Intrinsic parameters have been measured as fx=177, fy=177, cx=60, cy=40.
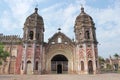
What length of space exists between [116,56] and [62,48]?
39.2m

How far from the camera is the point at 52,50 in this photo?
3622 centimetres

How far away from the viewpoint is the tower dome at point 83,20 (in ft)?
119

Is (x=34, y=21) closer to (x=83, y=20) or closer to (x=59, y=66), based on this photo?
(x=83, y=20)

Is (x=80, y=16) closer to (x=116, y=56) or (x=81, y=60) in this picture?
(x=81, y=60)

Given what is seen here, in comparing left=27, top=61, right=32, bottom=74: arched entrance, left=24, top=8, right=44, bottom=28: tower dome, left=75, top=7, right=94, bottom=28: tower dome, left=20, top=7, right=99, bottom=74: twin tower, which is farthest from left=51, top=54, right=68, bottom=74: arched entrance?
left=75, top=7, right=94, bottom=28: tower dome

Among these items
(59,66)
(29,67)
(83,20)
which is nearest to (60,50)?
(59,66)

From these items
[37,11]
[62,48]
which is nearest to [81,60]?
[62,48]

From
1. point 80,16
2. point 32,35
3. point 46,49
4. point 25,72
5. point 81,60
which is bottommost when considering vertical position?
point 25,72

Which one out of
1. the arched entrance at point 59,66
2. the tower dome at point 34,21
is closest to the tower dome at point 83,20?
the tower dome at point 34,21

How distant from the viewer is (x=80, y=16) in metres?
37.2

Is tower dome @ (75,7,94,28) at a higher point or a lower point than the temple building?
higher

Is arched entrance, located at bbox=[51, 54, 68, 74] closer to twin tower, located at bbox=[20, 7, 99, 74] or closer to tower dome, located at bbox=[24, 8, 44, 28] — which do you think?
twin tower, located at bbox=[20, 7, 99, 74]

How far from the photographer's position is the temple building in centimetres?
3362

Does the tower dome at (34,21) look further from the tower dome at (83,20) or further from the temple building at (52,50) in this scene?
the tower dome at (83,20)
